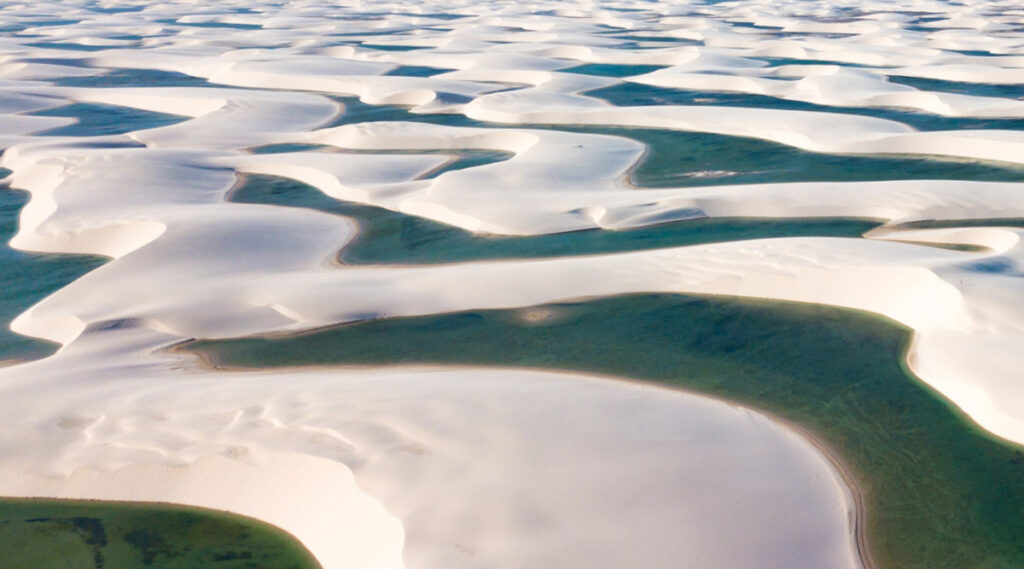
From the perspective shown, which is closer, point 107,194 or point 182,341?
point 182,341

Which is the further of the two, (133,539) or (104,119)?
(104,119)

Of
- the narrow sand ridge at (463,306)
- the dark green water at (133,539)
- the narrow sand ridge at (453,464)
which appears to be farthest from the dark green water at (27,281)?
the dark green water at (133,539)

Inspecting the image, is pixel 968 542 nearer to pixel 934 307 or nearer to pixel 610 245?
pixel 934 307

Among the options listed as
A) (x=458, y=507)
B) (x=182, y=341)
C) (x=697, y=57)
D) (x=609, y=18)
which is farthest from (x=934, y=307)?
(x=609, y=18)

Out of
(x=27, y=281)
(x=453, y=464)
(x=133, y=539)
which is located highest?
(x=453, y=464)

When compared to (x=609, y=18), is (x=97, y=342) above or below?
above

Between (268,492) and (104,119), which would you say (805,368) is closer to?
(268,492)

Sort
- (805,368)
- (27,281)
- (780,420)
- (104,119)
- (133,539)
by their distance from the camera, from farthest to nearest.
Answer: (104,119)
(27,281)
(805,368)
(780,420)
(133,539)

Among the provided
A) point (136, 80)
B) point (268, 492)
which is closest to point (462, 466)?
point (268, 492)
